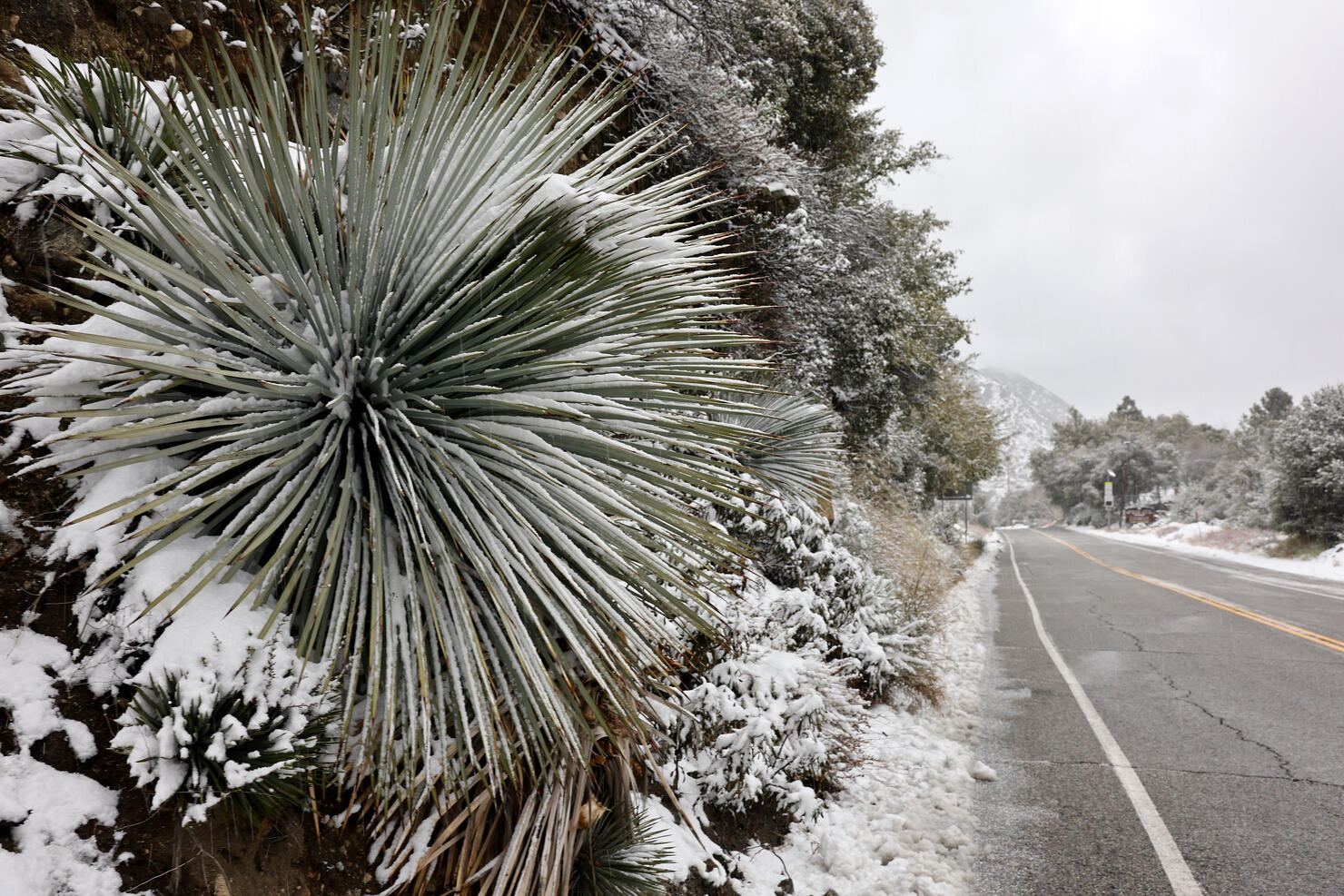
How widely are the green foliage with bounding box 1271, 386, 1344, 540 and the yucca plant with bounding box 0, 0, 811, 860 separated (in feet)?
79.4

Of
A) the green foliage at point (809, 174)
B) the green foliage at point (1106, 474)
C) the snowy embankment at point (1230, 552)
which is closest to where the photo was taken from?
the green foliage at point (809, 174)

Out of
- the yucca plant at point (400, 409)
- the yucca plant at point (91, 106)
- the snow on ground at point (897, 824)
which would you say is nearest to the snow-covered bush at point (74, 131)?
the yucca plant at point (91, 106)

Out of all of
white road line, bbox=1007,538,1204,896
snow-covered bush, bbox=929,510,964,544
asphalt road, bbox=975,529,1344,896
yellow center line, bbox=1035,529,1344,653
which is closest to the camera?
white road line, bbox=1007,538,1204,896

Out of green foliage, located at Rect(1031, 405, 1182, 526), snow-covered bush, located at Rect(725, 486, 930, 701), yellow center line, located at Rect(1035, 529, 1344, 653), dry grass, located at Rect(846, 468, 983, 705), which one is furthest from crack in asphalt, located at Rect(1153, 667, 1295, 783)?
green foliage, located at Rect(1031, 405, 1182, 526)

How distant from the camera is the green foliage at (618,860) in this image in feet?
8.09

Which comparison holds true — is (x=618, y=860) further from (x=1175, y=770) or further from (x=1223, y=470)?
(x=1223, y=470)

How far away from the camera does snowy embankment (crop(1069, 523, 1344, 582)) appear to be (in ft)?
52.9

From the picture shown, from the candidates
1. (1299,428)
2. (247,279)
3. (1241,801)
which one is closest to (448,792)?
(247,279)

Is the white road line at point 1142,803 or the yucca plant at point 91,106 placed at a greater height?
the yucca plant at point 91,106

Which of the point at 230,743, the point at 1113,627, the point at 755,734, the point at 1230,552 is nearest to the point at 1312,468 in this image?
the point at 1230,552

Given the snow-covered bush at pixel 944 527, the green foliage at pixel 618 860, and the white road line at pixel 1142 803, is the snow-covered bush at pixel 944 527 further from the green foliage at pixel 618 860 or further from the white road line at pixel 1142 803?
the green foliage at pixel 618 860

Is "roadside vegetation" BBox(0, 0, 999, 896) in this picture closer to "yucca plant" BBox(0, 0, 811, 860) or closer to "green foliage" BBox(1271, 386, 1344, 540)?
"yucca plant" BBox(0, 0, 811, 860)

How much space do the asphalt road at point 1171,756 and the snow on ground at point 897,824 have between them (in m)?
0.16

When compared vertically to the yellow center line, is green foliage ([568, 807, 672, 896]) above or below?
below
